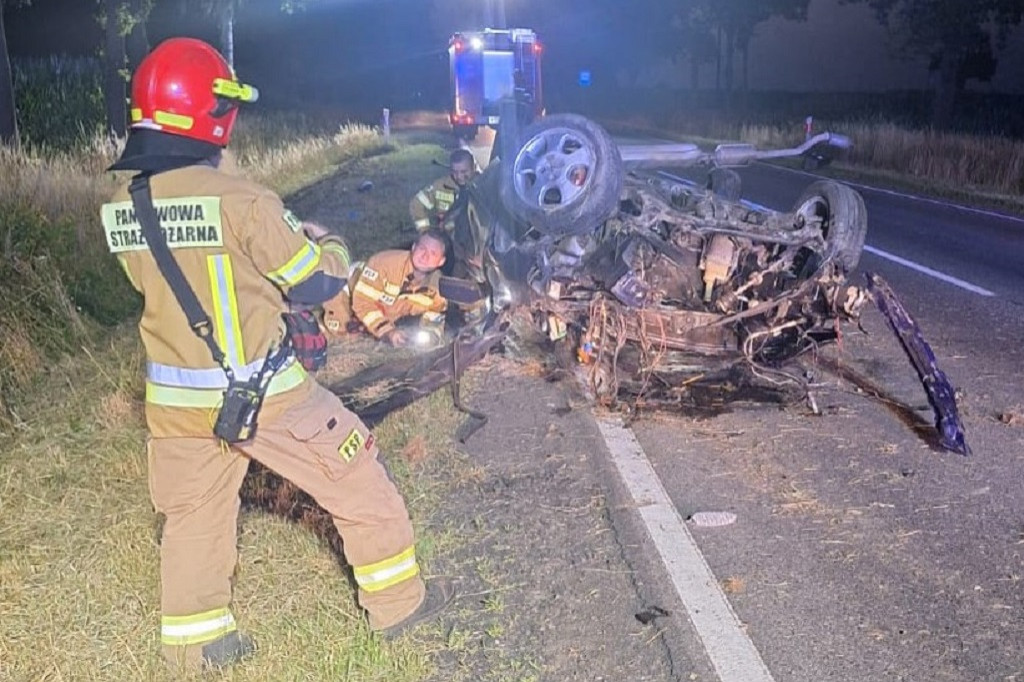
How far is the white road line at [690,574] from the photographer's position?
3014mm

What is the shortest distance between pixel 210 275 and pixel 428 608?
1.31 metres

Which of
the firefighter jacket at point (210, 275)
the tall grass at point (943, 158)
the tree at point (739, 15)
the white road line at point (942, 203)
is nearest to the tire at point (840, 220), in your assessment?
the firefighter jacket at point (210, 275)

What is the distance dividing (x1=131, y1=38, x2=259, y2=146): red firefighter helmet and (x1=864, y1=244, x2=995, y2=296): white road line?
24.3 feet

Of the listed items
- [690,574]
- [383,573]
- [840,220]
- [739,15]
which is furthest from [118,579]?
[739,15]

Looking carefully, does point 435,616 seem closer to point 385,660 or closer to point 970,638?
point 385,660

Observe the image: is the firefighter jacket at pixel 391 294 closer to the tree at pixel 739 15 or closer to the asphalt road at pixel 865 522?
the asphalt road at pixel 865 522

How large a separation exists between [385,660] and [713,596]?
1.15m

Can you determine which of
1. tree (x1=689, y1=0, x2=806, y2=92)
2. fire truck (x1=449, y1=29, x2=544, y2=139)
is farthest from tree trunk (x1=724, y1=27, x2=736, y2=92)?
fire truck (x1=449, y1=29, x2=544, y2=139)

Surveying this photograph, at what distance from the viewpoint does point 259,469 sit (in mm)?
4398

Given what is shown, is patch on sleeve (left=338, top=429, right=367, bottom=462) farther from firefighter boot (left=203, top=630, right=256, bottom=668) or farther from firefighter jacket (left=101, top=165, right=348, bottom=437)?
firefighter boot (left=203, top=630, right=256, bottom=668)

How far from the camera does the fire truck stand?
25.9 m

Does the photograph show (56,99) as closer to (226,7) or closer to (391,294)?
(226,7)

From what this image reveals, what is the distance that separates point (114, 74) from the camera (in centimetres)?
1750

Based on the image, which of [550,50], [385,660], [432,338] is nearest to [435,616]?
[385,660]
